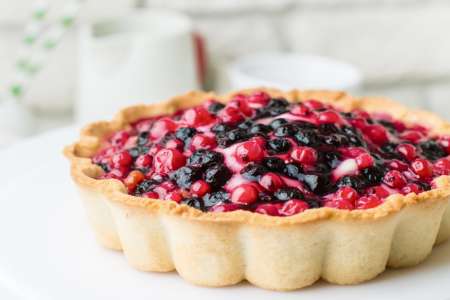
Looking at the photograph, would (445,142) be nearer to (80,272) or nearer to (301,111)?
(301,111)

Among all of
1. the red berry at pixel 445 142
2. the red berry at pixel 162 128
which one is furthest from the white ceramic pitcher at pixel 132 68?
the red berry at pixel 445 142

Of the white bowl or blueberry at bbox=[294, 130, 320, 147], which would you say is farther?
the white bowl

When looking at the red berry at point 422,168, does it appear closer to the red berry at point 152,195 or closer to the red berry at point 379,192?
the red berry at point 379,192

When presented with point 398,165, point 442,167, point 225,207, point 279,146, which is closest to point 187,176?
point 225,207

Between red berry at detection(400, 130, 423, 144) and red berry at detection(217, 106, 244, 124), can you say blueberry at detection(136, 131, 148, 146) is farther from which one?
red berry at detection(400, 130, 423, 144)

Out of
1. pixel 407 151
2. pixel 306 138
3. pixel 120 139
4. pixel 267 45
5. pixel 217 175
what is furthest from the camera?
pixel 267 45

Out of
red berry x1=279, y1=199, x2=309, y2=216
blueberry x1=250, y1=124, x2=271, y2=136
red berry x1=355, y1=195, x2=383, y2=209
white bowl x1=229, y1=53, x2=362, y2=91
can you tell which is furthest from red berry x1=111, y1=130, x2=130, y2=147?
white bowl x1=229, y1=53, x2=362, y2=91
